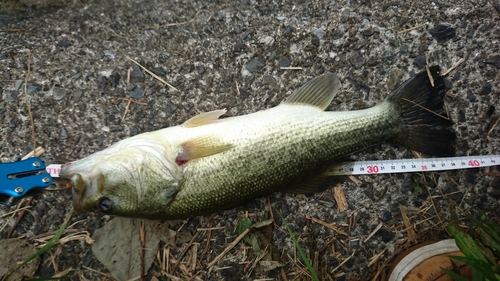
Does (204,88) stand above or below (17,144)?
above

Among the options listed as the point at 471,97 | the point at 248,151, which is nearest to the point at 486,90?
the point at 471,97

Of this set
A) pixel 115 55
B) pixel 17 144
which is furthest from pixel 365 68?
pixel 17 144

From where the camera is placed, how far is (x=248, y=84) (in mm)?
3447

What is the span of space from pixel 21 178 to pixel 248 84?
6.91ft

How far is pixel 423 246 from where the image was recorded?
10.4 feet

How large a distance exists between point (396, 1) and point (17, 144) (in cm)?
389

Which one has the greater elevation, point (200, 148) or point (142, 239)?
point (200, 148)

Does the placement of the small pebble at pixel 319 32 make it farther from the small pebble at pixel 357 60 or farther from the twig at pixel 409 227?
the twig at pixel 409 227

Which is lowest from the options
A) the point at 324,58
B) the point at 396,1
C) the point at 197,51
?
the point at 197,51

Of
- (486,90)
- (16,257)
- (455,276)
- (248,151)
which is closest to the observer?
(455,276)

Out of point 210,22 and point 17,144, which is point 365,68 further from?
point 17,144

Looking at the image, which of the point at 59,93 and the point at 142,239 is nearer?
the point at 142,239

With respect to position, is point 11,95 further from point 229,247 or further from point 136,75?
point 229,247

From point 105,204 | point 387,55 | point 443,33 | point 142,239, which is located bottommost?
point 142,239
